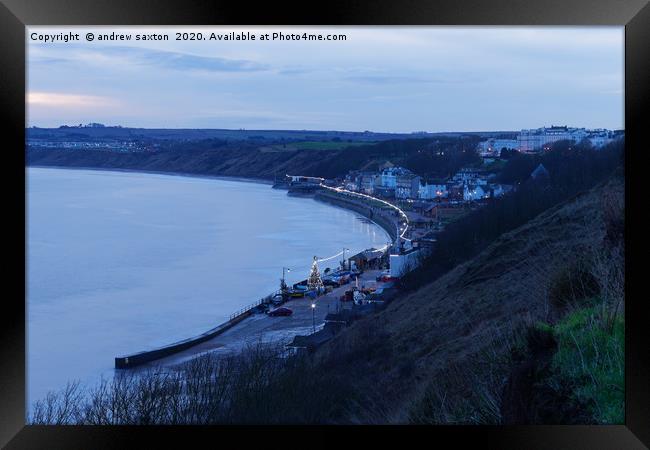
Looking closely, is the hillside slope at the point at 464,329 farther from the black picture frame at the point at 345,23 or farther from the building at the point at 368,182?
the building at the point at 368,182

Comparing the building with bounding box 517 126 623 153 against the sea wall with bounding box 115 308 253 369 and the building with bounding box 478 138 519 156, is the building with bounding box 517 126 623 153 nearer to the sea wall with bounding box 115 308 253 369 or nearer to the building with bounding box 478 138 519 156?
the building with bounding box 478 138 519 156

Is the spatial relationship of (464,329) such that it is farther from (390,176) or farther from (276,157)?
(276,157)

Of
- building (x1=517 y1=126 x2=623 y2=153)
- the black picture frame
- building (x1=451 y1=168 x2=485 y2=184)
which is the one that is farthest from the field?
Result: the black picture frame

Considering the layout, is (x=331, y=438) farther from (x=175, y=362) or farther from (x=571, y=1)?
(x=175, y=362)

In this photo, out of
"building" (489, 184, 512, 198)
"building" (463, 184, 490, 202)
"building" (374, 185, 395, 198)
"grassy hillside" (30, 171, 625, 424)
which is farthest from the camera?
"building" (374, 185, 395, 198)

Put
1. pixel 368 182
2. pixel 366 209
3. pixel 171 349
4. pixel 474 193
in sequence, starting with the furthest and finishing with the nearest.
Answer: pixel 366 209, pixel 368 182, pixel 474 193, pixel 171 349

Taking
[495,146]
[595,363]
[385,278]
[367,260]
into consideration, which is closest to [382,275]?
[385,278]

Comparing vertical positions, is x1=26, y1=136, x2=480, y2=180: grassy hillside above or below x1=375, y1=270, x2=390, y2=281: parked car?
above

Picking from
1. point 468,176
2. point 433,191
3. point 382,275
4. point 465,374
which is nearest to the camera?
point 465,374
